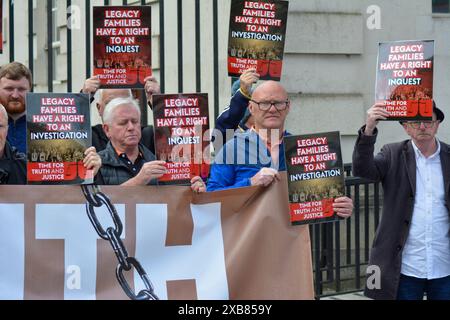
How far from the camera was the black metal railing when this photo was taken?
25.7ft

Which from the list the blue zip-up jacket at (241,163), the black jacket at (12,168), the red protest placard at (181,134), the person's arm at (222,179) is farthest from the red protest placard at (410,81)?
the black jacket at (12,168)

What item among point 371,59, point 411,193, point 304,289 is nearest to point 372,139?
point 411,193

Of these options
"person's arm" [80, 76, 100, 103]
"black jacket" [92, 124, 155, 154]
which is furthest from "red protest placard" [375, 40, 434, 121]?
"person's arm" [80, 76, 100, 103]

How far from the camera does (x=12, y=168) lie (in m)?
4.62

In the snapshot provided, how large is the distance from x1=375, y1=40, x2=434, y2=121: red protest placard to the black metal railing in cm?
269

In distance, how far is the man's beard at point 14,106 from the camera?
5.17 metres

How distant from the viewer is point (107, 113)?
491 centimetres

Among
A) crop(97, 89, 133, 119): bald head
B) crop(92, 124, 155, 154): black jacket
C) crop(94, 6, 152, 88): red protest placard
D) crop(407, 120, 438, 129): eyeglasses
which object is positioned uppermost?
crop(94, 6, 152, 88): red protest placard

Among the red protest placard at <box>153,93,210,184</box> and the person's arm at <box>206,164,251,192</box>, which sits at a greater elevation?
the red protest placard at <box>153,93,210,184</box>

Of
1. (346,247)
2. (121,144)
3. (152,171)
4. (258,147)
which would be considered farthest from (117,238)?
(346,247)

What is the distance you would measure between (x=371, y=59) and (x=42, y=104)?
19.0 ft

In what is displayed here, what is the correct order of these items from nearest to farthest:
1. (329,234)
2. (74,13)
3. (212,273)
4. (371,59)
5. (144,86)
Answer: (212,273), (144,86), (74,13), (329,234), (371,59)

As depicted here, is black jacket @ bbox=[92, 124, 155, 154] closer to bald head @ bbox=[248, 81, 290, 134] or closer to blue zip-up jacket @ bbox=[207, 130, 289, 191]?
blue zip-up jacket @ bbox=[207, 130, 289, 191]
